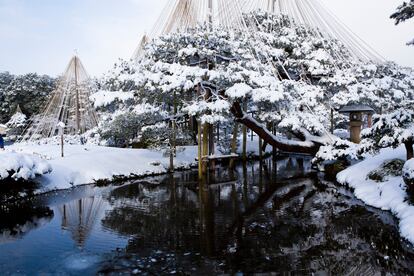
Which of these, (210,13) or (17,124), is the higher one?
(210,13)

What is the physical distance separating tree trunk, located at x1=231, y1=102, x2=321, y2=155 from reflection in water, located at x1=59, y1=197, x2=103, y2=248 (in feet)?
23.8

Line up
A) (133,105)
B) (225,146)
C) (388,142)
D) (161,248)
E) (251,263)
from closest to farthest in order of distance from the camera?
(251,263)
(161,248)
(388,142)
(133,105)
(225,146)

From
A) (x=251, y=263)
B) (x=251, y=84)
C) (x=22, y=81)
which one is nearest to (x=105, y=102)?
(x=251, y=84)

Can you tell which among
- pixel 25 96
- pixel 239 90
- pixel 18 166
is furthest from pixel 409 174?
pixel 25 96

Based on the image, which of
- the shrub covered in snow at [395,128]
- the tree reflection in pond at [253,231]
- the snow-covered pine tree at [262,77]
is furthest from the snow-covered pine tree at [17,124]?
the shrub covered in snow at [395,128]

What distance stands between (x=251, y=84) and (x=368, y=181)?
19.1ft

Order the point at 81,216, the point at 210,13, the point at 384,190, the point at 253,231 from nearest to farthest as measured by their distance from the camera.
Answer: the point at 253,231 → the point at 81,216 → the point at 384,190 → the point at 210,13

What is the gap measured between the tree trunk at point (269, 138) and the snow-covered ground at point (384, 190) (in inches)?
139

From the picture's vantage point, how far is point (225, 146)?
23.0 m

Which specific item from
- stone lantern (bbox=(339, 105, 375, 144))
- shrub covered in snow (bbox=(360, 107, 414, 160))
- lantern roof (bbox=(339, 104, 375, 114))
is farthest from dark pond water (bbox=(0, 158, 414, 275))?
lantern roof (bbox=(339, 104, 375, 114))

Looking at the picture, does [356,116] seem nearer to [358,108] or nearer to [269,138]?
[358,108]

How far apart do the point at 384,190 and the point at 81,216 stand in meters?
9.32

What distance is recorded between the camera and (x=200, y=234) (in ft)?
24.7

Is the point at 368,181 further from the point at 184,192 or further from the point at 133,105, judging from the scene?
the point at 133,105
